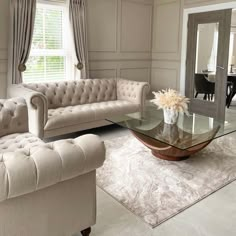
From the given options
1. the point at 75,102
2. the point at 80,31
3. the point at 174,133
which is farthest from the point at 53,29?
the point at 174,133

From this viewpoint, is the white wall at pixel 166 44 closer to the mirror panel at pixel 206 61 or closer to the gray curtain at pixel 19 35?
the mirror panel at pixel 206 61

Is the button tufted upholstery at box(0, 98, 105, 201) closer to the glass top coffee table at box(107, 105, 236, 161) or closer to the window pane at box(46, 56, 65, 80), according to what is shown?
the glass top coffee table at box(107, 105, 236, 161)

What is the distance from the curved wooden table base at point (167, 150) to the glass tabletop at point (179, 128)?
0.13 metres

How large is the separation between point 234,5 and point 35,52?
11.8 feet

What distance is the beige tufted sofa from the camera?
12.0ft

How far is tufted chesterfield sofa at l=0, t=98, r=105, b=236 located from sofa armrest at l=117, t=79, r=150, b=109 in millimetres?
3124

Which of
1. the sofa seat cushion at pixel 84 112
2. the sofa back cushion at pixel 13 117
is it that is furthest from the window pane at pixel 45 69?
the sofa back cushion at pixel 13 117

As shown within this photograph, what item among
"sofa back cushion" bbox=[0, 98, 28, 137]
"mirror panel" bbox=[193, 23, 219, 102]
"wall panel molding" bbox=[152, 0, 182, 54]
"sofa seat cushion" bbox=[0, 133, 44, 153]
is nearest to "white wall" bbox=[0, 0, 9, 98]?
"sofa back cushion" bbox=[0, 98, 28, 137]

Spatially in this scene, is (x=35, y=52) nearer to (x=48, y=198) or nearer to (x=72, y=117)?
(x=72, y=117)

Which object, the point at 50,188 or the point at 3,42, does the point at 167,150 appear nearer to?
the point at 50,188

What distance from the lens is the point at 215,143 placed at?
13.4ft

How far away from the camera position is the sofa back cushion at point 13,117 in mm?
2812

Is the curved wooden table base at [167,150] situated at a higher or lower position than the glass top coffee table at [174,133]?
lower

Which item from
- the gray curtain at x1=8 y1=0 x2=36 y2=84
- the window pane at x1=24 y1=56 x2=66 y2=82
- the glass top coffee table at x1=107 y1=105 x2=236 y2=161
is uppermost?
the gray curtain at x1=8 y1=0 x2=36 y2=84
